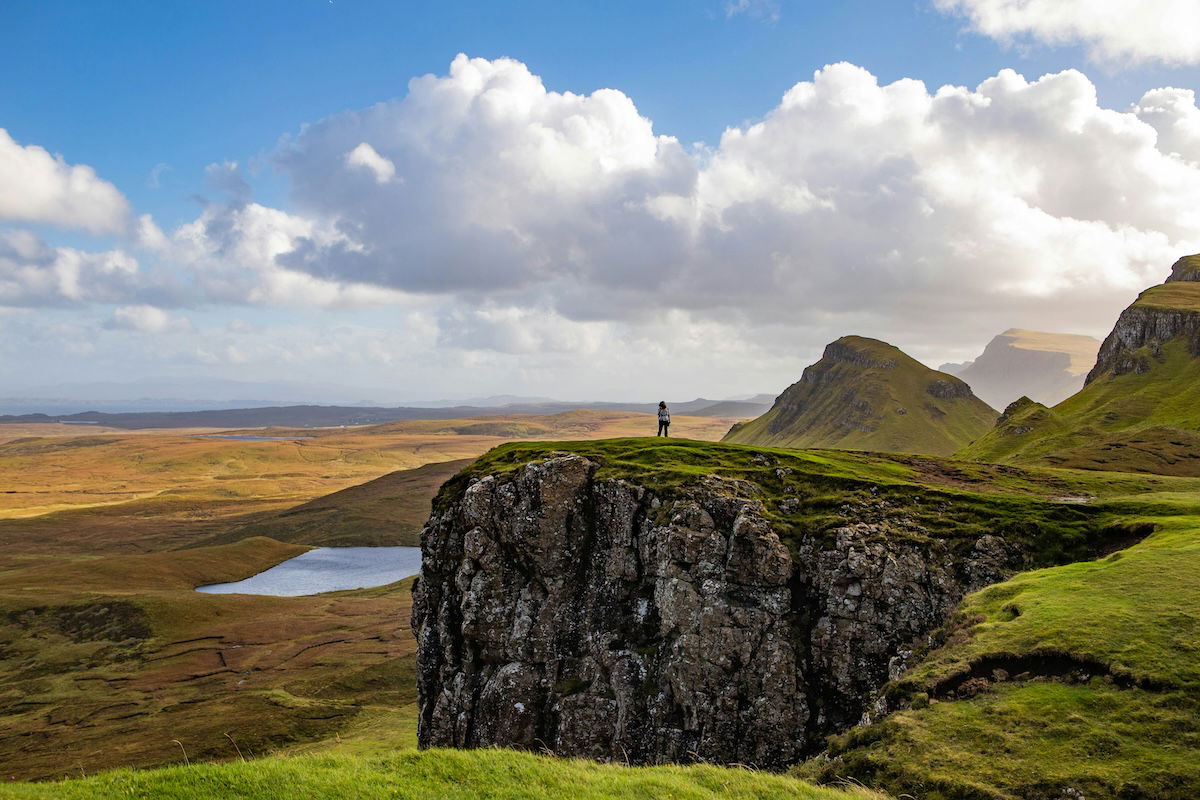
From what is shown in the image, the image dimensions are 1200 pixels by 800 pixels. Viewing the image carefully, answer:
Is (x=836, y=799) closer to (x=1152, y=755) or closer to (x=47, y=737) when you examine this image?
(x=1152, y=755)

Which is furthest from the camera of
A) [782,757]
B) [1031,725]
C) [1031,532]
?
[1031,532]

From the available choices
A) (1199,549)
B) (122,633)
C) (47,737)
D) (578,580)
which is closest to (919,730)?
(1199,549)

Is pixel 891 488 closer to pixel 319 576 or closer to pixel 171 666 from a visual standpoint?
pixel 171 666

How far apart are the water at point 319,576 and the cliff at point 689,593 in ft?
424

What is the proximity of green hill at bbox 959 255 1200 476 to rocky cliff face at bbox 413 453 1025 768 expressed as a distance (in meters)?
57.6

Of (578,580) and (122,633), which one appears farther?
(122,633)

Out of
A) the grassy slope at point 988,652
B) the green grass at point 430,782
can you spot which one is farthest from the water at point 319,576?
the green grass at point 430,782

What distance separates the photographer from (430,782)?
2105 centimetres

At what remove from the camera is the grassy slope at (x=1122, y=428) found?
85.8 m

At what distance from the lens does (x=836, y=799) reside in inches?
823

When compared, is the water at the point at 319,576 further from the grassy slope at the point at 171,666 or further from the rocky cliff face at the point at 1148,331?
the rocky cliff face at the point at 1148,331

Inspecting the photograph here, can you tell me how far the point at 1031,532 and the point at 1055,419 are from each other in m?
129

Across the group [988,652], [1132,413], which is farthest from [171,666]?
[1132,413]

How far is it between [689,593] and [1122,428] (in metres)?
146
